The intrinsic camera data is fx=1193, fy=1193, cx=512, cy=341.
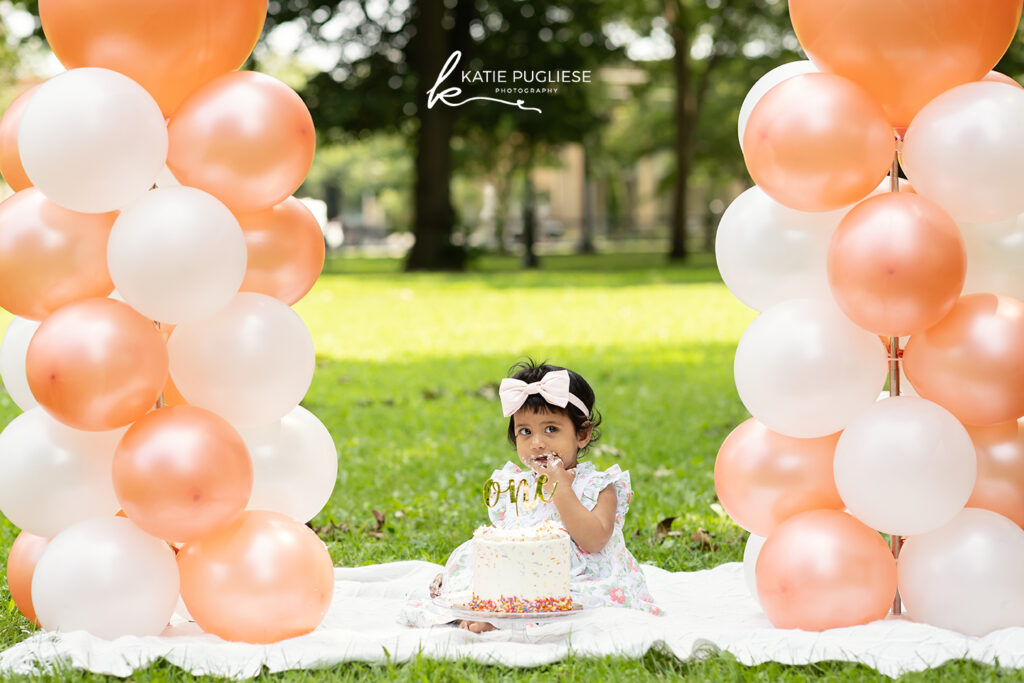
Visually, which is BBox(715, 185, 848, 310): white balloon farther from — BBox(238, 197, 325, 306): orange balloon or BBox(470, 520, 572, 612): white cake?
BBox(238, 197, 325, 306): orange balloon

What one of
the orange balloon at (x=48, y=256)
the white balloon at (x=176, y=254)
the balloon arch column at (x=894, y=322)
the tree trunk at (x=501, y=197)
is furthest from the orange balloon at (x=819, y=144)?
the tree trunk at (x=501, y=197)

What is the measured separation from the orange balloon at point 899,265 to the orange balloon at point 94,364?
2159 millimetres

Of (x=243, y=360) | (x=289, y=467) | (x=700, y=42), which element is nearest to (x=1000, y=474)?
(x=289, y=467)

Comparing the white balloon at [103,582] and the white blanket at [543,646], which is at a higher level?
the white balloon at [103,582]

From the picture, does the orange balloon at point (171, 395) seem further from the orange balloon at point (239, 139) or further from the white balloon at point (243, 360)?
the orange balloon at point (239, 139)

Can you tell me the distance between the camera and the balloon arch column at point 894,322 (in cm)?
358

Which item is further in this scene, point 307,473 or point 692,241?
point 692,241

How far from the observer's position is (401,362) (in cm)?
1112

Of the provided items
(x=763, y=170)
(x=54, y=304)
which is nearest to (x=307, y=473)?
(x=54, y=304)

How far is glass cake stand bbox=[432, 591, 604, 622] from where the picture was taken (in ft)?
12.7

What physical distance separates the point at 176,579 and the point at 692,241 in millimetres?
39559

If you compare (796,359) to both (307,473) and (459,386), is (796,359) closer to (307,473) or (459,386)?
(307,473)

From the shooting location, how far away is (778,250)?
3.92 m

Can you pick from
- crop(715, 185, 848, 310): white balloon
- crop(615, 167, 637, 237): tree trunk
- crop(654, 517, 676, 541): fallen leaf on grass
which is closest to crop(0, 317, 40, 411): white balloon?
crop(715, 185, 848, 310): white balloon
